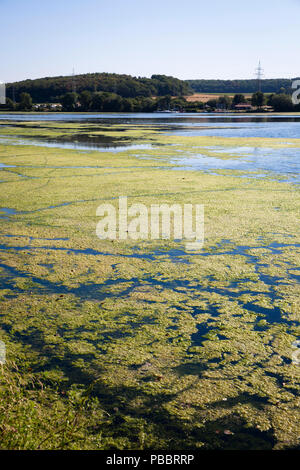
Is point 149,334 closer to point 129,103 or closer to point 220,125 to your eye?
point 220,125

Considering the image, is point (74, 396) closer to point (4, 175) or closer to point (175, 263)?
point (175, 263)

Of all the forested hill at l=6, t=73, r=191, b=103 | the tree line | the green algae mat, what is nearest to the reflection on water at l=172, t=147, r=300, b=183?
the green algae mat

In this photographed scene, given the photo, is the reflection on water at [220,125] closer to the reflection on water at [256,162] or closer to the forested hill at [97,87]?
the reflection on water at [256,162]

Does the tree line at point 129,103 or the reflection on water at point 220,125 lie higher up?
the tree line at point 129,103

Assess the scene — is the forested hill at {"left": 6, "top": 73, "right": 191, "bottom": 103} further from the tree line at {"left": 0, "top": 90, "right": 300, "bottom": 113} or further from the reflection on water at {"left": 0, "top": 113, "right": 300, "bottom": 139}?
the reflection on water at {"left": 0, "top": 113, "right": 300, "bottom": 139}

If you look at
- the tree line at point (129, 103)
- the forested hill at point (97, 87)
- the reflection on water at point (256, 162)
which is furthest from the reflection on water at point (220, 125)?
the forested hill at point (97, 87)

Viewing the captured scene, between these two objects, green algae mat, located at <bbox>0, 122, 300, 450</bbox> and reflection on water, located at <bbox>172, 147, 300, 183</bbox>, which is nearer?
green algae mat, located at <bbox>0, 122, 300, 450</bbox>
